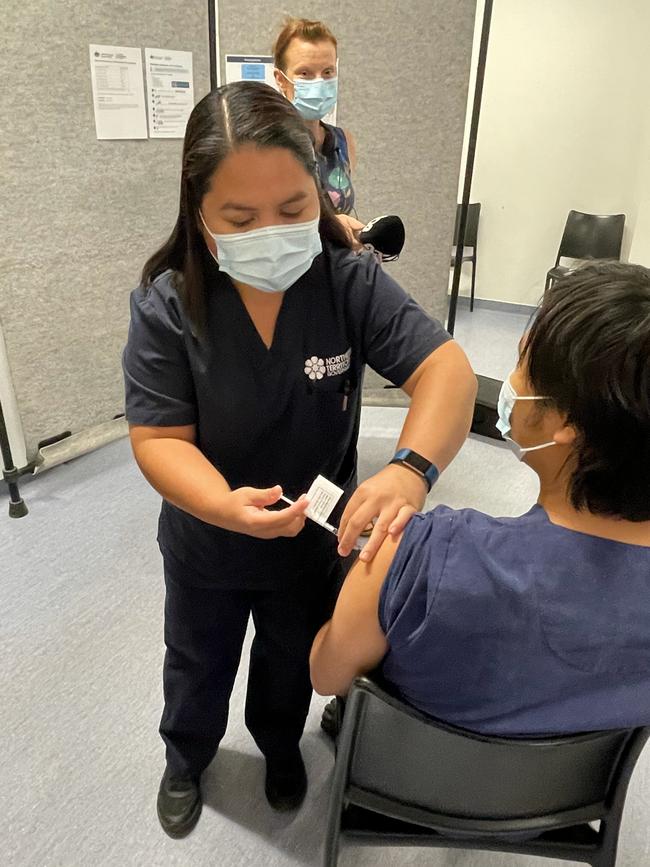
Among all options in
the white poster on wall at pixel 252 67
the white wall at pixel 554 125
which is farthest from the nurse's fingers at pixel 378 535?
the white wall at pixel 554 125

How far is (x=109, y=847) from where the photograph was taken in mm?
1299

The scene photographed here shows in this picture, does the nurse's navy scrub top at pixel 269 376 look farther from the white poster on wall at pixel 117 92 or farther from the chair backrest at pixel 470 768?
the white poster on wall at pixel 117 92

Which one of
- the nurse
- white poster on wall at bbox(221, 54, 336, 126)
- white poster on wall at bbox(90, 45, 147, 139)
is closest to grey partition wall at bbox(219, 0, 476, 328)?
white poster on wall at bbox(221, 54, 336, 126)

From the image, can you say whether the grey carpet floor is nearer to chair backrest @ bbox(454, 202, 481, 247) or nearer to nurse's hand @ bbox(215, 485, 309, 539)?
nurse's hand @ bbox(215, 485, 309, 539)

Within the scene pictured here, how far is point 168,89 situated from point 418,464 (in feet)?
6.95

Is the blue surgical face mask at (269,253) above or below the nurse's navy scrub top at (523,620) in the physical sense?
above

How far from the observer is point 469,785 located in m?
0.85

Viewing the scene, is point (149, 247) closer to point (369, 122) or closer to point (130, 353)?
point (369, 122)

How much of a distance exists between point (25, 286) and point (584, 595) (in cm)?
212

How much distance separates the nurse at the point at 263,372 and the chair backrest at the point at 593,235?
3.82 meters

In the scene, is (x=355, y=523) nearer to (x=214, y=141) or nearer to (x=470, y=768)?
(x=470, y=768)

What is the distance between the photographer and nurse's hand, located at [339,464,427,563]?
0.78 m

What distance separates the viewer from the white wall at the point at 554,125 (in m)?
4.07

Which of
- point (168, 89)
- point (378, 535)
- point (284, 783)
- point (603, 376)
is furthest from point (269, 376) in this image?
point (168, 89)
